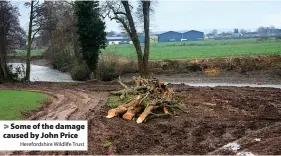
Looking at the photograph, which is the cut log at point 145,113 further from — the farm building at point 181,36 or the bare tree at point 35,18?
the farm building at point 181,36

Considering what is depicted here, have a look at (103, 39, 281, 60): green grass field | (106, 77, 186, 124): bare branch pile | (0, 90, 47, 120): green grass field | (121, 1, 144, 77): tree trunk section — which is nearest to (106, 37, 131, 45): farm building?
(103, 39, 281, 60): green grass field

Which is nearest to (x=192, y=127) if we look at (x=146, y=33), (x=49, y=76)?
(x=146, y=33)

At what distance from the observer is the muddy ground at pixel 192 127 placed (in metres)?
12.2

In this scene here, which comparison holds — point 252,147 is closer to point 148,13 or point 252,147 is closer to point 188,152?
point 188,152

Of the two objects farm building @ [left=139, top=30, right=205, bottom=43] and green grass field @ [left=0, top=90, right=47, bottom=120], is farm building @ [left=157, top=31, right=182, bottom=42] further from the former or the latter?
green grass field @ [left=0, top=90, right=47, bottom=120]

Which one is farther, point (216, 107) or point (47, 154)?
point (216, 107)

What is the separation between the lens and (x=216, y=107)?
64.1 ft

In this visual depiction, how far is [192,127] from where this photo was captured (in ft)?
50.2

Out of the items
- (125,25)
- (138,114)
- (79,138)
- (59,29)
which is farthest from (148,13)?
(79,138)

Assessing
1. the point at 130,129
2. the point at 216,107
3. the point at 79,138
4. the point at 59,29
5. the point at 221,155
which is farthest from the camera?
the point at 59,29

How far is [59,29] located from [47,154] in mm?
36087

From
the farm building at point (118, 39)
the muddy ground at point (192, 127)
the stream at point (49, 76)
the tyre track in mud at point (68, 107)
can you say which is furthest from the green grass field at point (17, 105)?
the stream at point (49, 76)

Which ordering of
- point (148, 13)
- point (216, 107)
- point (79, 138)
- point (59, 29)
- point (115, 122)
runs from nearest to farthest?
point (79, 138) → point (115, 122) → point (216, 107) → point (148, 13) → point (59, 29)

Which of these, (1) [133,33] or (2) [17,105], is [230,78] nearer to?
(1) [133,33]
